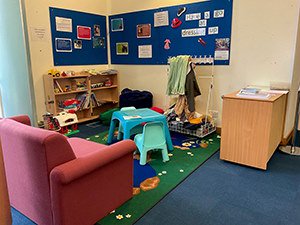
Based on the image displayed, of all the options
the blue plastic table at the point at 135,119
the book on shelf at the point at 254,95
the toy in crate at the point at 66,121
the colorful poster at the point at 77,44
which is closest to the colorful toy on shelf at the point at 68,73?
the colorful poster at the point at 77,44

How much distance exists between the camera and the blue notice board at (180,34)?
3807 mm

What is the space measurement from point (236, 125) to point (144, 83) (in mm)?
2498

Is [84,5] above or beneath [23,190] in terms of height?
above

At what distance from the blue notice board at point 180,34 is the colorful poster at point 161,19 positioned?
0.05 metres

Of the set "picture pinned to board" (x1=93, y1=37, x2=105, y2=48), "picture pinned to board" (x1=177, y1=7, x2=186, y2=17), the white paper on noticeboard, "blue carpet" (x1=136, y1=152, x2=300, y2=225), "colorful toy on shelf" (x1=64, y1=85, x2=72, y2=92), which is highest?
A: "picture pinned to board" (x1=177, y1=7, x2=186, y2=17)

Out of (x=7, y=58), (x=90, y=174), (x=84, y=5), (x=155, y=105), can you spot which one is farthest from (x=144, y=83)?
(x=90, y=174)

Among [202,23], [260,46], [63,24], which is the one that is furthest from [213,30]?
[63,24]

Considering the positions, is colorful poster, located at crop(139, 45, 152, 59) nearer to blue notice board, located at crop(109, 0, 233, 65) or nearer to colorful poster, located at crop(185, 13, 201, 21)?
blue notice board, located at crop(109, 0, 233, 65)

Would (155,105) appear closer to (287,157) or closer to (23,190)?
(287,157)

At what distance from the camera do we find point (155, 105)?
491cm

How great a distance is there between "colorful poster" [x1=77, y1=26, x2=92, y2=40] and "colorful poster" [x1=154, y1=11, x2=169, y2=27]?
4.50 ft

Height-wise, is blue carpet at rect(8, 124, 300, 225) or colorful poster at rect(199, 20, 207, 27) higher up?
colorful poster at rect(199, 20, 207, 27)

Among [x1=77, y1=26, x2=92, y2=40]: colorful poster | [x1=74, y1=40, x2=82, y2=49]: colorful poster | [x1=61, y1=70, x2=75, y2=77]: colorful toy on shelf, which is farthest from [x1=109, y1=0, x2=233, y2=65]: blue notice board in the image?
[x1=61, y1=70, x2=75, y2=77]: colorful toy on shelf

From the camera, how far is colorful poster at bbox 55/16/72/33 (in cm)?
433
